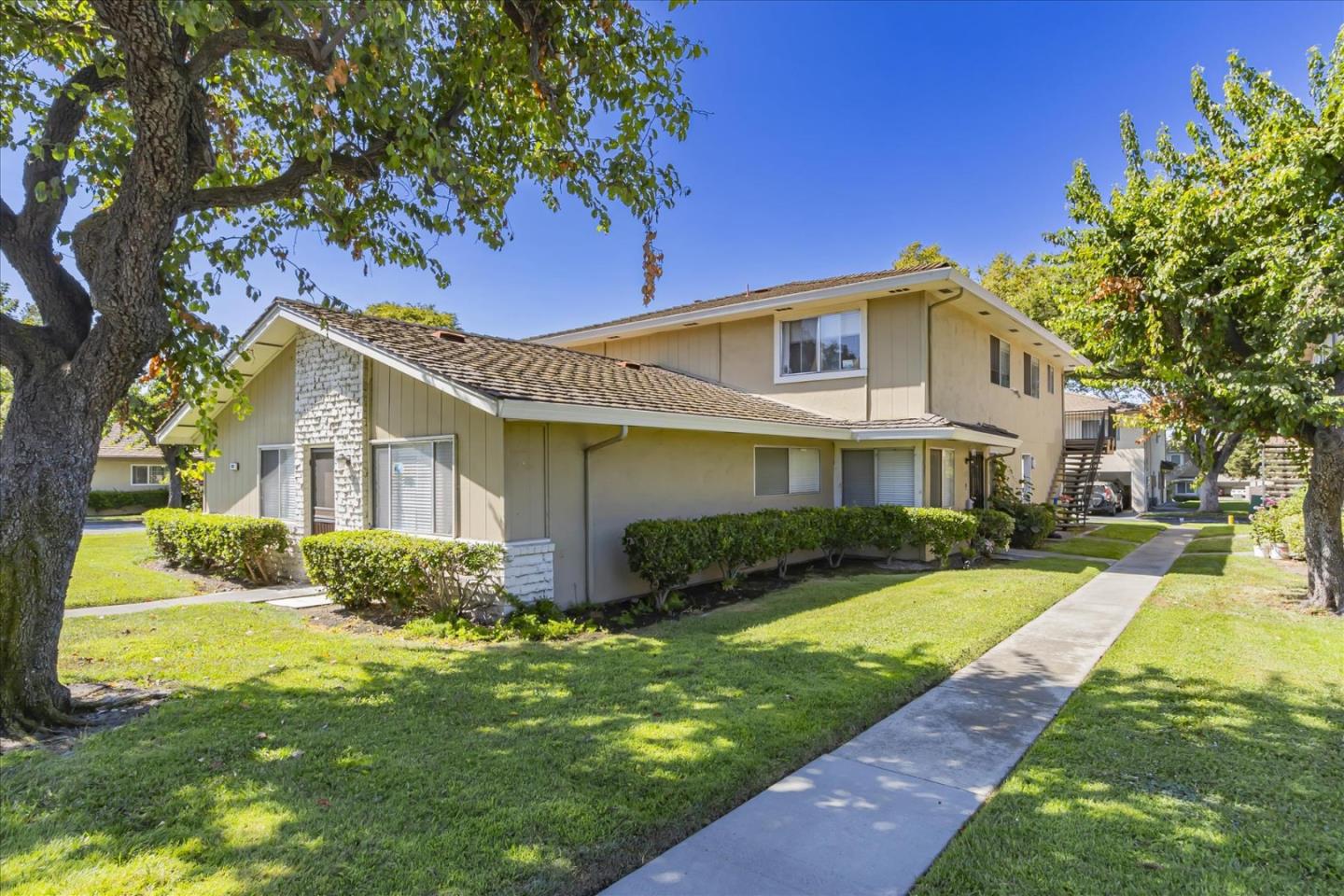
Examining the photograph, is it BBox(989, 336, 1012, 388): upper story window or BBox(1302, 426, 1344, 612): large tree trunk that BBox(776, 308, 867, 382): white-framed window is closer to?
BBox(989, 336, 1012, 388): upper story window

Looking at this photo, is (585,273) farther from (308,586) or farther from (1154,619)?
(1154,619)

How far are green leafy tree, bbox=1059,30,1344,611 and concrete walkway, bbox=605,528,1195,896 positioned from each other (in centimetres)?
505

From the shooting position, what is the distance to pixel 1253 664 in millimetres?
6305

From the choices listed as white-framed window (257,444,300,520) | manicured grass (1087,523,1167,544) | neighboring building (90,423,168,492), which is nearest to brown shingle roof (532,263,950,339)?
white-framed window (257,444,300,520)

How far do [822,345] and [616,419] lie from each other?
7.38 metres

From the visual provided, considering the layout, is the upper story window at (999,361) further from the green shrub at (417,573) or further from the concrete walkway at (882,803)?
the green shrub at (417,573)

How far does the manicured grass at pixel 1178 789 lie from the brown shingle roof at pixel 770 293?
8.43 m

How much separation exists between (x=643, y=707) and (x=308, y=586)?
8.79 m

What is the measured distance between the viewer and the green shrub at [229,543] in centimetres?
1125

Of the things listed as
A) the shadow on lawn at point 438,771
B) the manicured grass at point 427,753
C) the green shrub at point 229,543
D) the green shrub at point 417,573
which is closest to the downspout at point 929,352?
the manicured grass at point 427,753

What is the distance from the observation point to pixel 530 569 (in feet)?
26.9

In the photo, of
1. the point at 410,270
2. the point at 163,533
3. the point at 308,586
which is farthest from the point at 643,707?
the point at 163,533

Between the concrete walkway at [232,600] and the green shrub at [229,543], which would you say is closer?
the concrete walkway at [232,600]

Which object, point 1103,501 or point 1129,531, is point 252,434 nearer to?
point 1129,531
